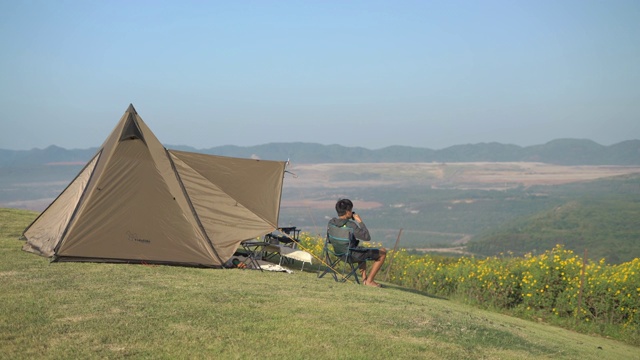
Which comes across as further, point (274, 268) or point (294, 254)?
point (294, 254)

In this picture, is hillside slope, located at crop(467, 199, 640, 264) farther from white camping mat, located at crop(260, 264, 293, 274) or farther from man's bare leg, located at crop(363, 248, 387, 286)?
white camping mat, located at crop(260, 264, 293, 274)

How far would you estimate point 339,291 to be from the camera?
9992mm

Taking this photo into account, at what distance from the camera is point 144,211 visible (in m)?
11.7

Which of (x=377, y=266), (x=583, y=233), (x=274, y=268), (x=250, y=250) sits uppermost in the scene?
(x=250, y=250)

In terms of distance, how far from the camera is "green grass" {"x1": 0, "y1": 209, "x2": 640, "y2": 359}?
21.1 feet

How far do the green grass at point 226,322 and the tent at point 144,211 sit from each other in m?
0.80

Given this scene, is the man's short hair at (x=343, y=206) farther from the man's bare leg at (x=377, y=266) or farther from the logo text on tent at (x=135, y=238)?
the logo text on tent at (x=135, y=238)

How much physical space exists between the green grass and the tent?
0.80 meters

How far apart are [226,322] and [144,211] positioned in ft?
16.2

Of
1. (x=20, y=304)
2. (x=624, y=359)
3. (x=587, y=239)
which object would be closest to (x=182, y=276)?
(x=20, y=304)

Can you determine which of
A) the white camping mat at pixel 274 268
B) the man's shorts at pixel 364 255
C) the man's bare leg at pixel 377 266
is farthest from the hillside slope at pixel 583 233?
the white camping mat at pixel 274 268

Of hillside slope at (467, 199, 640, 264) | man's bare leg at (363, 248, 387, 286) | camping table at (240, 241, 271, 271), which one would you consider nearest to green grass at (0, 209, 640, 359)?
man's bare leg at (363, 248, 387, 286)

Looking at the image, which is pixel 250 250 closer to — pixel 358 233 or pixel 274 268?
pixel 274 268

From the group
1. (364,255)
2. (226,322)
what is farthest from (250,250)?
(226,322)
